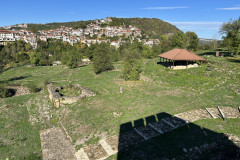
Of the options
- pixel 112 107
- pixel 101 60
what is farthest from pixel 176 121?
pixel 101 60

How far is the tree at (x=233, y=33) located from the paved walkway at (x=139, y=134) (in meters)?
24.4

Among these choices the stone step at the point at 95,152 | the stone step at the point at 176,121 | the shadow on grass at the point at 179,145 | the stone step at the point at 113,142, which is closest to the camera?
the shadow on grass at the point at 179,145

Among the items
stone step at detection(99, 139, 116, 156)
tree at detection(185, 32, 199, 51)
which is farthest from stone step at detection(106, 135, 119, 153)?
tree at detection(185, 32, 199, 51)

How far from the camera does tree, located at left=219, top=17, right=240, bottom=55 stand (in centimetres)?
3070

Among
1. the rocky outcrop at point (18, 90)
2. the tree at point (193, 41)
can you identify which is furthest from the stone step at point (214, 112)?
the tree at point (193, 41)

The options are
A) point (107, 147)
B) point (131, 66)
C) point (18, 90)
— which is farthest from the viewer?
point (18, 90)

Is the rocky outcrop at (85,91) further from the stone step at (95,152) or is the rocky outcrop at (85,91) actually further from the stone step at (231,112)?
the stone step at (231,112)

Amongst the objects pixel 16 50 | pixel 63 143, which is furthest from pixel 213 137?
pixel 16 50

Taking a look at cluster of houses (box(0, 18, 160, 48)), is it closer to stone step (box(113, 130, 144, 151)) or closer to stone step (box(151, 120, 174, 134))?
stone step (box(151, 120, 174, 134))

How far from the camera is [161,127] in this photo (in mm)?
10461

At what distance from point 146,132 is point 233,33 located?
3267 centimetres

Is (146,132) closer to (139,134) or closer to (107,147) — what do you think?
(139,134)

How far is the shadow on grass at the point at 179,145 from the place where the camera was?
7748 millimetres

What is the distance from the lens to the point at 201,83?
65.1 ft
